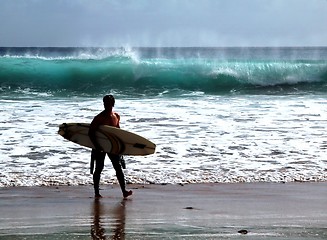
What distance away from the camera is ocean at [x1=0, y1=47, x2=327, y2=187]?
30.0 ft

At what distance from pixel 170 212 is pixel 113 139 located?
4.20 ft

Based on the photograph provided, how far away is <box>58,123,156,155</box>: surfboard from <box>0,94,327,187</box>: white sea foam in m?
0.62

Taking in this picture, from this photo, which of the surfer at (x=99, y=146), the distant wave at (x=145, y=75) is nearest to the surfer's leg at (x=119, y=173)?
the surfer at (x=99, y=146)

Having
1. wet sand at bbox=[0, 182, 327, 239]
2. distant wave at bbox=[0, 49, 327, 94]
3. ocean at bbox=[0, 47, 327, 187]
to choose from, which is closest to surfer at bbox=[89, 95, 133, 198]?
wet sand at bbox=[0, 182, 327, 239]

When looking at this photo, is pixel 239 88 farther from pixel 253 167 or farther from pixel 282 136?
pixel 253 167

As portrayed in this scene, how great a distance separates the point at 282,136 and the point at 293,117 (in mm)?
3175

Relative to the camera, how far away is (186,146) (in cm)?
1117

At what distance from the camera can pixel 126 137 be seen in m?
7.89

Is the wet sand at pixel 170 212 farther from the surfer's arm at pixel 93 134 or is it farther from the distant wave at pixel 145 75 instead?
the distant wave at pixel 145 75

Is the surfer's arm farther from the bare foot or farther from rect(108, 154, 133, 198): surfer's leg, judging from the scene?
the bare foot

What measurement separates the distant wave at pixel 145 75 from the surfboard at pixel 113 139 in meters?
17.1

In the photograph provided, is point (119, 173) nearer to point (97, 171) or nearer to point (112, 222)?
point (97, 171)

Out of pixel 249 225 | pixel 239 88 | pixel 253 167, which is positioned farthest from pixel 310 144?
pixel 239 88

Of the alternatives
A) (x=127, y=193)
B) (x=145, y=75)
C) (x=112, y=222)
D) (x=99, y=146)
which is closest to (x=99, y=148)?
(x=99, y=146)
